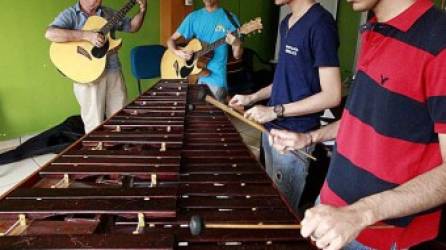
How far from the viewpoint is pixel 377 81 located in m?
1.00

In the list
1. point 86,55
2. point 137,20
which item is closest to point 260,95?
point 86,55

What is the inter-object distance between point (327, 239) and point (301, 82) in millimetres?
1105

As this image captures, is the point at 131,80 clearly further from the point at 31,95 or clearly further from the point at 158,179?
the point at 158,179

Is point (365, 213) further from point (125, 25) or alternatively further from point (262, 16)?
point (262, 16)

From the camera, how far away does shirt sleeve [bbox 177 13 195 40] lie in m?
3.78

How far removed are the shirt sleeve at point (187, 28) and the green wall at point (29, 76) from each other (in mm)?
1072

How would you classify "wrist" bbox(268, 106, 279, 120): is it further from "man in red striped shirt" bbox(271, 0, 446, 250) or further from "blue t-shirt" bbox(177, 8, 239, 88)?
"blue t-shirt" bbox(177, 8, 239, 88)

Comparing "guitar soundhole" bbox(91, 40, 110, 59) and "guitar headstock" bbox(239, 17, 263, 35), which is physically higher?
"guitar headstock" bbox(239, 17, 263, 35)

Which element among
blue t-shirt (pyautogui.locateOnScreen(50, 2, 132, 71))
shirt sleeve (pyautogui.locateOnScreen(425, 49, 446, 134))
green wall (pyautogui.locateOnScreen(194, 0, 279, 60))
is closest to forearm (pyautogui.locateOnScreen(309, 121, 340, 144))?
shirt sleeve (pyautogui.locateOnScreen(425, 49, 446, 134))

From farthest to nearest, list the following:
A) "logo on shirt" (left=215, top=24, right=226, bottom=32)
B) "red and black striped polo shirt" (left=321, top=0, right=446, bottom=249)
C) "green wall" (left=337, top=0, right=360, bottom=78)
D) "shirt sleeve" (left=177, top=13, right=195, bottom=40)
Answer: "green wall" (left=337, top=0, right=360, bottom=78)
"shirt sleeve" (left=177, top=13, right=195, bottom=40)
"logo on shirt" (left=215, top=24, right=226, bottom=32)
"red and black striped polo shirt" (left=321, top=0, right=446, bottom=249)

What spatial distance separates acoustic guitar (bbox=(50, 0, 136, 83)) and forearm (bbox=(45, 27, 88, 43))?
74 mm

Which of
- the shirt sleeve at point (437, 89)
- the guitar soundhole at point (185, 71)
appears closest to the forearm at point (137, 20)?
the guitar soundhole at point (185, 71)

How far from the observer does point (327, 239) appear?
2.48 ft

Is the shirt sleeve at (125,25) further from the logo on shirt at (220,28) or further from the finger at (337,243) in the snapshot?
the finger at (337,243)
